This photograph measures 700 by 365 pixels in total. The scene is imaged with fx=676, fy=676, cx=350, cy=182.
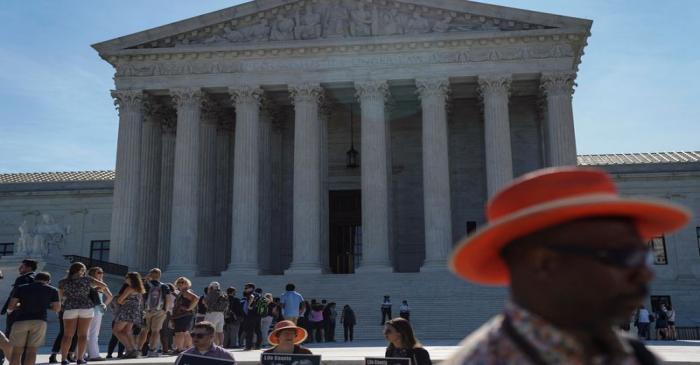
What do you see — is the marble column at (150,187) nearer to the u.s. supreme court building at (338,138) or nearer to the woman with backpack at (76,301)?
the u.s. supreme court building at (338,138)

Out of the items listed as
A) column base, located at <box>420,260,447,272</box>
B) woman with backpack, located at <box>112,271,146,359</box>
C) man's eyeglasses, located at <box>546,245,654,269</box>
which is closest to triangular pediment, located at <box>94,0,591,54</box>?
column base, located at <box>420,260,447,272</box>

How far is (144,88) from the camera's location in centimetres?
3559

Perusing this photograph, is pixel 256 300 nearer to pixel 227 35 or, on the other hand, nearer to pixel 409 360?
pixel 409 360

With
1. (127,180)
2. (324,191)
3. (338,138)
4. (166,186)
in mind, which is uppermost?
(338,138)

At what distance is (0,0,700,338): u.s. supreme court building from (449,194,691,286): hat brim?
2648 cm

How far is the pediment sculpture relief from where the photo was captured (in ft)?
112

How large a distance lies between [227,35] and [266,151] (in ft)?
21.3

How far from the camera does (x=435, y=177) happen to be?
108 ft

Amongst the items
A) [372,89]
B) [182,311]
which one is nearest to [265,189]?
[372,89]

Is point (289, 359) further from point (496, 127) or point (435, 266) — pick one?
point (496, 127)

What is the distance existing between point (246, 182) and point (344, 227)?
27.5 ft

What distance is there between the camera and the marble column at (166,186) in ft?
122

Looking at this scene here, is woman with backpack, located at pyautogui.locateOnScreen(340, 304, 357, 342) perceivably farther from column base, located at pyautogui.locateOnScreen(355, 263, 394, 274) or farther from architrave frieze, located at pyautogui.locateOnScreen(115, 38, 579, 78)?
architrave frieze, located at pyautogui.locateOnScreen(115, 38, 579, 78)

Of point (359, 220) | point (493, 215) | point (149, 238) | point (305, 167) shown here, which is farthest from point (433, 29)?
point (493, 215)
